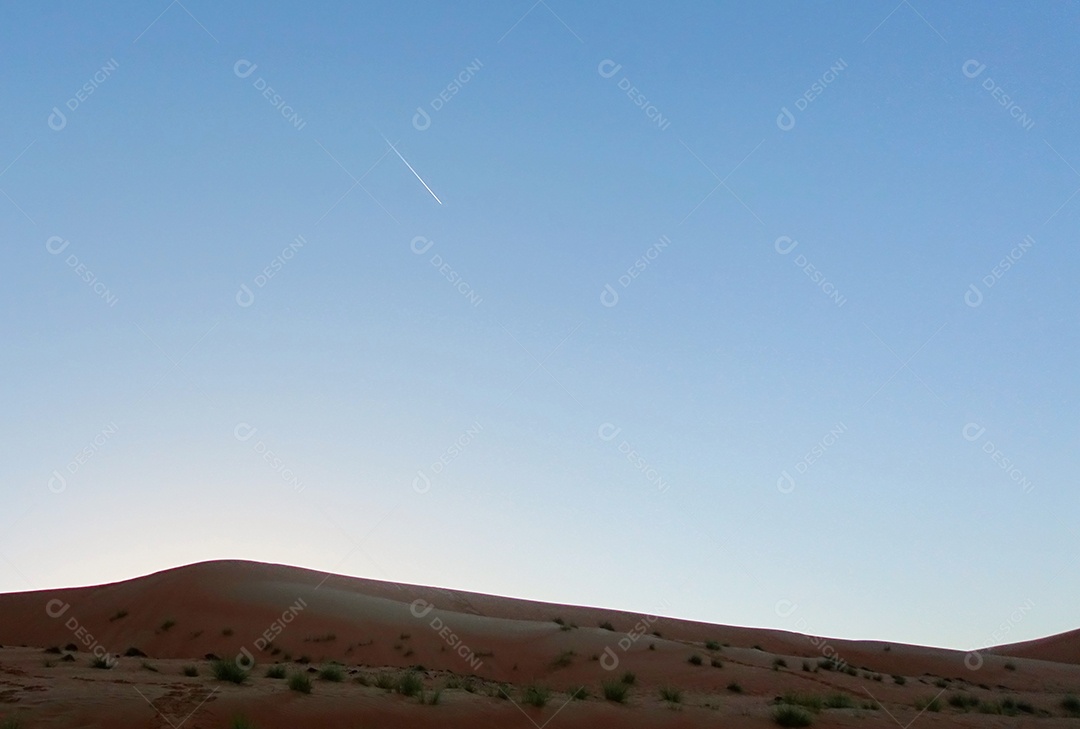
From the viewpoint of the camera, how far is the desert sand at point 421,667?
1462cm

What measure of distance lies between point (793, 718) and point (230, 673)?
429 inches

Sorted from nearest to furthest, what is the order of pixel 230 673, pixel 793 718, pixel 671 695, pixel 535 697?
pixel 793 718
pixel 535 697
pixel 230 673
pixel 671 695

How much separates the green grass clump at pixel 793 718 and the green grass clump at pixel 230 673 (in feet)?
34.0

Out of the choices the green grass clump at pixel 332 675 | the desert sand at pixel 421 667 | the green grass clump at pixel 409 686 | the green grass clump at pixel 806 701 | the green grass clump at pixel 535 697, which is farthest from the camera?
the green grass clump at pixel 806 701

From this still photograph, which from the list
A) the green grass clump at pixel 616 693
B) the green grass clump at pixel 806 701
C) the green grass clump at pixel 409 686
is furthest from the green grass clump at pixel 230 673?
the green grass clump at pixel 806 701

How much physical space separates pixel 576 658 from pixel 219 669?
17330 millimetres

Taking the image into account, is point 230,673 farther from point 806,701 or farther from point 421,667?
point 806,701

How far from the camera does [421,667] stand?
2633 centimetres

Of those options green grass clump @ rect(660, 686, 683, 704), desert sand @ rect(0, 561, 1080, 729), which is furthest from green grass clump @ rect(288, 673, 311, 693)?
green grass clump @ rect(660, 686, 683, 704)

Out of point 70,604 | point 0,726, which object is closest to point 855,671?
point 0,726

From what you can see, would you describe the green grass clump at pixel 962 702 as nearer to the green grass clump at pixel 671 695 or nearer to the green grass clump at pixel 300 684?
the green grass clump at pixel 671 695

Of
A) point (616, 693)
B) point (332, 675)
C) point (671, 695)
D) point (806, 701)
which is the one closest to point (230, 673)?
point (332, 675)

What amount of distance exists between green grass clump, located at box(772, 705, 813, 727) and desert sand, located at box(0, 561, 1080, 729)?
134 mm

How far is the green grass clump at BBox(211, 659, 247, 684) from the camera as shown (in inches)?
645
